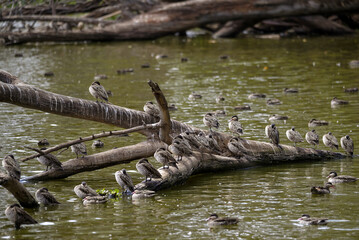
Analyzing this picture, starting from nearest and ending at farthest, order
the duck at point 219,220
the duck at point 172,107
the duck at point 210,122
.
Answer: the duck at point 219,220 < the duck at point 210,122 < the duck at point 172,107

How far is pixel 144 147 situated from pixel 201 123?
4155 millimetres

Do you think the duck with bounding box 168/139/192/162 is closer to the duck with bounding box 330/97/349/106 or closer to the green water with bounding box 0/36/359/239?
the green water with bounding box 0/36/359/239

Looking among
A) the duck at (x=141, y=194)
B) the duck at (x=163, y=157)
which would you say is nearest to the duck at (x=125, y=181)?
the duck at (x=141, y=194)

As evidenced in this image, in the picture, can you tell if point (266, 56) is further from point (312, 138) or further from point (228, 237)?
point (228, 237)

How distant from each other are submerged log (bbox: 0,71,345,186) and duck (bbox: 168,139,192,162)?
0.12 metres

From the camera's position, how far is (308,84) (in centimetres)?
2294

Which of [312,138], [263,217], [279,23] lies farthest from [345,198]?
[279,23]

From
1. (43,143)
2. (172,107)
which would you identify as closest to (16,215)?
(43,143)

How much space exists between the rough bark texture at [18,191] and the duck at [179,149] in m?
2.86

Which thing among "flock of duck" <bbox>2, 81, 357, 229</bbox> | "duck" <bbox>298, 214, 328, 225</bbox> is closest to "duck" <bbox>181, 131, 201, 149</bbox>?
"flock of duck" <bbox>2, 81, 357, 229</bbox>

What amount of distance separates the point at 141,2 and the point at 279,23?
840cm

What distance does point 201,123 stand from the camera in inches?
682

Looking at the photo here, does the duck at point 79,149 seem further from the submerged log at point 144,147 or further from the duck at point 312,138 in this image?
the duck at point 312,138

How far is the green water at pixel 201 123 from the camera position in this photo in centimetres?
966
